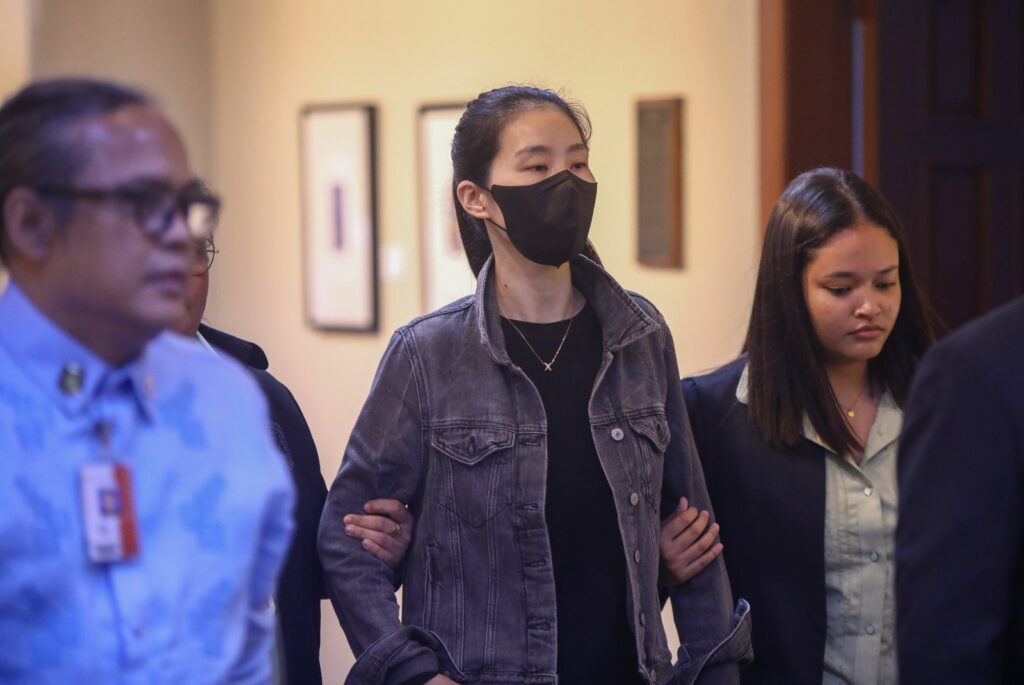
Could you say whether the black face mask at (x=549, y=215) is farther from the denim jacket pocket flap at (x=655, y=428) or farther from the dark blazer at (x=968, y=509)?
the dark blazer at (x=968, y=509)

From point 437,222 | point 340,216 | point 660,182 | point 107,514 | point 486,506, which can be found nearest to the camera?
point 107,514

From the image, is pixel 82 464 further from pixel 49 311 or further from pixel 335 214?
pixel 335 214

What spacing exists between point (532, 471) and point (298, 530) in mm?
404

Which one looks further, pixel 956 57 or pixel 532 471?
pixel 956 57

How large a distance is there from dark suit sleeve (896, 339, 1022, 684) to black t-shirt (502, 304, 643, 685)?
0.62m

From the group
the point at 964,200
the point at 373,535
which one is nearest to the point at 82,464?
the point at 373,535

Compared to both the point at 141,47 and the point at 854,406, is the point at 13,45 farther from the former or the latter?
the point at 854,406

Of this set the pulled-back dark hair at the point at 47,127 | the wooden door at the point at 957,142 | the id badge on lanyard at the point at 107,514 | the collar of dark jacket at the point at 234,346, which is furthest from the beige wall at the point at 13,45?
the id badge on lanyard at the point at 107,514

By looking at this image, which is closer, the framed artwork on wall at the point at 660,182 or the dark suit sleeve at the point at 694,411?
the dark suit sleeve at the point at 694,411

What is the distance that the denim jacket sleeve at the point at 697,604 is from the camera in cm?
207

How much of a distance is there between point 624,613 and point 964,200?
2.15 m

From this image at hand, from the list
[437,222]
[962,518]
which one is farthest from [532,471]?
[437,222]

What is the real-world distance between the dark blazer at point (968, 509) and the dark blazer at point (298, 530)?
3.24ft

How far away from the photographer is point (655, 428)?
82.3 inches
